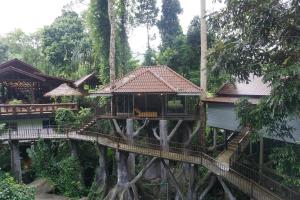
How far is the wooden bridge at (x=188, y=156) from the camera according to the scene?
13.8m

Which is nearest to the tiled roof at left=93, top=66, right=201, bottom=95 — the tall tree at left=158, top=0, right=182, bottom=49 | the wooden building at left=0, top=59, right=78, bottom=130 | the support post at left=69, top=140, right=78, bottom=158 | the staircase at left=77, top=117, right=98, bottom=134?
the staircase at left=77, top=117, right=98, bottom=134

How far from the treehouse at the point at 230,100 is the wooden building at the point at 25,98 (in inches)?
479

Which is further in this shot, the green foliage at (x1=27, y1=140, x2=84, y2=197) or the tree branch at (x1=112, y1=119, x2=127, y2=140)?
the green foliage at (x1=27, y1=140, x2=84, y2=197)

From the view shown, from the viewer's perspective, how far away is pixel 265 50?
481 inches

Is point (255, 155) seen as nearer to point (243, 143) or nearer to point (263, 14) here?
point (243, 143)

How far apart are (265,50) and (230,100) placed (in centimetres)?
561

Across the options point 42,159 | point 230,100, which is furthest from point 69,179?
point 230,100

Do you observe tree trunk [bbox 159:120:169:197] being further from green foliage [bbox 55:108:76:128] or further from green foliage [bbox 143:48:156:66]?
green foliage [bbox 143:48:156:66]

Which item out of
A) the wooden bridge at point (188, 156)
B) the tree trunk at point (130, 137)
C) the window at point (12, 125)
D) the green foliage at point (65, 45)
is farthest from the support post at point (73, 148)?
the green foliage at point (65, 45)

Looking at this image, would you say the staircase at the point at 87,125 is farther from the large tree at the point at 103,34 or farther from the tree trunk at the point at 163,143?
the tree trunk at the point at 163,143

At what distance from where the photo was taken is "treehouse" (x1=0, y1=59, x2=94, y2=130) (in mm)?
25484

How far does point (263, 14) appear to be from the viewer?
11312 mm

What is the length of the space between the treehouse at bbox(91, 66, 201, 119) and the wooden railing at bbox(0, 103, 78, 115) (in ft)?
21.4

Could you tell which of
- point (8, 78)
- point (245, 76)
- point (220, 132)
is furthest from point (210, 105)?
point (8, 78)
